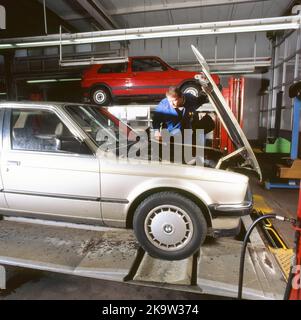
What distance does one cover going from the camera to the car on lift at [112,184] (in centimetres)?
239

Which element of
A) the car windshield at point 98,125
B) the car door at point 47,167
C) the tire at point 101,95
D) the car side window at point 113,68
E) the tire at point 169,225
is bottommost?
the tire at point 169,225

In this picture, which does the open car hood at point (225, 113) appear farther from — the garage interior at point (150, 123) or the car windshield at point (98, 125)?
the car windshield at point (98, 125)

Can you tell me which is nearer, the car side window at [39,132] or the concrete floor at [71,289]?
the concrete floor at [71,289]

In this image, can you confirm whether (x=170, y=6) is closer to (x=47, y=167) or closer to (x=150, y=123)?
(x=150, y=123)

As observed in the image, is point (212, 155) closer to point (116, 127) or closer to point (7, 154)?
point (116, 127)

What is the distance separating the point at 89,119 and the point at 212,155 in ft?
4.98

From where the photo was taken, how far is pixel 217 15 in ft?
33.5

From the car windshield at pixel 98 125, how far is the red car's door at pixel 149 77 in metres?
4.44

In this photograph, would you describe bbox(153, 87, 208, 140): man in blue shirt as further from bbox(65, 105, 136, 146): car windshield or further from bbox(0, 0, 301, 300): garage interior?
bbox(0, 0, 301, 300): garage interior

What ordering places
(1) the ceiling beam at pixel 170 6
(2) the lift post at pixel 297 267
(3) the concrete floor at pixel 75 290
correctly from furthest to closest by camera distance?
1. (1) the ceiling beam at pixel 170 6
2. (3) the concrete floor at pixel 75 290
3. (2) the lift post at pixel 297 267

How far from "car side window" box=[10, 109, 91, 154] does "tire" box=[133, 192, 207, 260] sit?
86 centimetres

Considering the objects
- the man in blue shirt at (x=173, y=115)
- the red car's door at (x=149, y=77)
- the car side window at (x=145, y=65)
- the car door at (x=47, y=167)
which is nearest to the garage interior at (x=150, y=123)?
the red car's door at (x=149, y=77)

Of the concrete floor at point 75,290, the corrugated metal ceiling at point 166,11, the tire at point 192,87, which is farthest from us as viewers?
the corrugated metal ceiling at point 166,11
